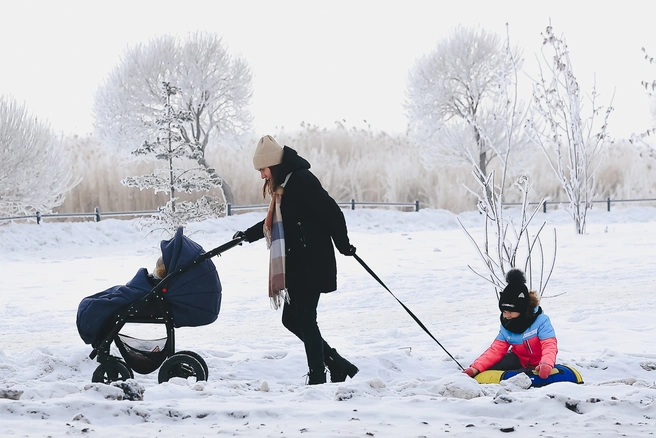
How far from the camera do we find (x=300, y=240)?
17.4ft

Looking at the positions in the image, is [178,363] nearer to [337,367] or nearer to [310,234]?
[337,367]

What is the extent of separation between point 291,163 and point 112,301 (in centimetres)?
163

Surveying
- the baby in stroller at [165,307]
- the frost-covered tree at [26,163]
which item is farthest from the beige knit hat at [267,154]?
the frost-covered tree at [26,163]

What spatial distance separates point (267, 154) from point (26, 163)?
65.8ft

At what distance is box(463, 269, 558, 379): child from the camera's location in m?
5.82

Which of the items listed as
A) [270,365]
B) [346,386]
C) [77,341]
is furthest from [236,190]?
[346,386]

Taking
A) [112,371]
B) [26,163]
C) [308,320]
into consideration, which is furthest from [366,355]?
[26,163]

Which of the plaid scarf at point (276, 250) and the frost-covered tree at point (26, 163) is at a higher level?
the frost-covered tree at point (26, 163)

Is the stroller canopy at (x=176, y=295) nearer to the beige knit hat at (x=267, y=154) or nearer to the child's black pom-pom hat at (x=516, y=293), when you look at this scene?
the beige knit hat at (x=267, y=154)

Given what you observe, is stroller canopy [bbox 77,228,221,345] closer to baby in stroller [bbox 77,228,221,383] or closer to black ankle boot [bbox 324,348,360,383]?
baby in stroller [bbox 77,228,221,383]

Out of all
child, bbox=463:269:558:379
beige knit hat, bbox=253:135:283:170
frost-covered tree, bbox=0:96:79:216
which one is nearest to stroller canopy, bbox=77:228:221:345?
beige knit hat, bbox=253:135:283:170

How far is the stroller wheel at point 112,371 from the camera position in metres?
5.63

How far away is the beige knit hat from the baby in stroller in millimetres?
720

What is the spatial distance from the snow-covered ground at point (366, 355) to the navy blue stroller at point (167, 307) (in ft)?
1.30
